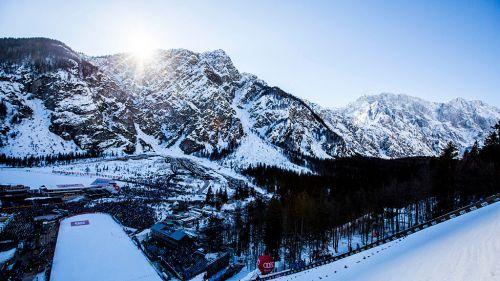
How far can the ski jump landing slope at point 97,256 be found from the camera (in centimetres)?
4669

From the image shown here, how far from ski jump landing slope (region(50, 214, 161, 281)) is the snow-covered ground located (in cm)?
6753

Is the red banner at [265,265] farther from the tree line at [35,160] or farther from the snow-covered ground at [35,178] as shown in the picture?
the tree line at [35,160]

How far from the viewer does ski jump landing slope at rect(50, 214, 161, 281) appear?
4669 cm

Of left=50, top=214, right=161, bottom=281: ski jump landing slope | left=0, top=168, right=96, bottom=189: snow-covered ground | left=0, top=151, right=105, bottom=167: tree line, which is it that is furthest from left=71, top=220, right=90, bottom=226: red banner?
left=0, top=151, right=105, bottom=167: tree line

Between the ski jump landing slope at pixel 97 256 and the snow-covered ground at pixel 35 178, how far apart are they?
67.5 m

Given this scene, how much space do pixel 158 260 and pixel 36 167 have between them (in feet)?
492

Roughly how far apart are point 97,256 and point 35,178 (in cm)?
10565

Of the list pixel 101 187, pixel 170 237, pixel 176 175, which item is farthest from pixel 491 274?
pixel 176 175

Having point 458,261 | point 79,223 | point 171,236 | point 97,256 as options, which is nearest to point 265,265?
point 171,236

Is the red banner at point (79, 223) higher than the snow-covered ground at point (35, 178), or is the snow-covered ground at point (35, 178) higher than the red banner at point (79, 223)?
the snow-covered ground at point (35, 178)

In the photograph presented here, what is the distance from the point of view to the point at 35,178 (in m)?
133

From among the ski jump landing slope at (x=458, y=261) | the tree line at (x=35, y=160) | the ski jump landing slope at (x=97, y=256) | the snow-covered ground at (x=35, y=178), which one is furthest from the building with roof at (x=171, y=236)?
the tree line at (x=35, y=160)

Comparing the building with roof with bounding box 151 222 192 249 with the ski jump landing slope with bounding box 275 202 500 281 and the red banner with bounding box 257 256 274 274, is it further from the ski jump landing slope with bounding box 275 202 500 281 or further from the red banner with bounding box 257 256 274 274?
the ski jump landing slope with bounding box 275 202 500 281

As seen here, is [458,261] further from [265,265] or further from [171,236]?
[171,236]
